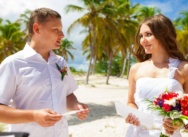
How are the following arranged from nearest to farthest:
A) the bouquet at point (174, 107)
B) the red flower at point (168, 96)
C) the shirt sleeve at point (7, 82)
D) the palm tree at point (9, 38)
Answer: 1. the shirt sleeve at point (7, 82)
2. the bouquet at point (174, 107)
3. the red flower at point (168, 96)
4. the palm tree at point (9, 38)

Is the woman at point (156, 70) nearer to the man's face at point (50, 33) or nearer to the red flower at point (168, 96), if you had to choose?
the red flower at point (168, 96)

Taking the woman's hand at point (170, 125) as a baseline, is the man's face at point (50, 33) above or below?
above

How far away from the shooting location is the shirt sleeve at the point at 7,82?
189 cm

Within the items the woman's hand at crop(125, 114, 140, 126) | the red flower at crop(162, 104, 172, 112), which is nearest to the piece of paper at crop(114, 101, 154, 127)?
the woman's hand at crop(125, 114, 140, 126)

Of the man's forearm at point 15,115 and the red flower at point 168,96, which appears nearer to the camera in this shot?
the man's forearm at point 15,115

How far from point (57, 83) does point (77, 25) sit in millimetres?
26470

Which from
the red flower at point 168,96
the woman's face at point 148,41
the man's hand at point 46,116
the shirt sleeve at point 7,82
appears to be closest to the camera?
the man's hand at point 46,116

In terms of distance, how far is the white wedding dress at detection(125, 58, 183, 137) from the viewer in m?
2.64

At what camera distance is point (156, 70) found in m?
2.83

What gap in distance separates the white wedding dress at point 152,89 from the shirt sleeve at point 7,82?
4.14 feet

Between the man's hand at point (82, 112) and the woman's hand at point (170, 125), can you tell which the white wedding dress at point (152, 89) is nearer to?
the woman's hand at point (170, 125)

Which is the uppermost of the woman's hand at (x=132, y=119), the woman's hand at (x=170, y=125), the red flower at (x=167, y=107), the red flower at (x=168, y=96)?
the red flower at (x=168, y=96)

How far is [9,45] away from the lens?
3497 centimetres

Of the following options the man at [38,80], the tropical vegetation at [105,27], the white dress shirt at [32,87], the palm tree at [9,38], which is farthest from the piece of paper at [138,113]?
the palm tree at [9,38]
